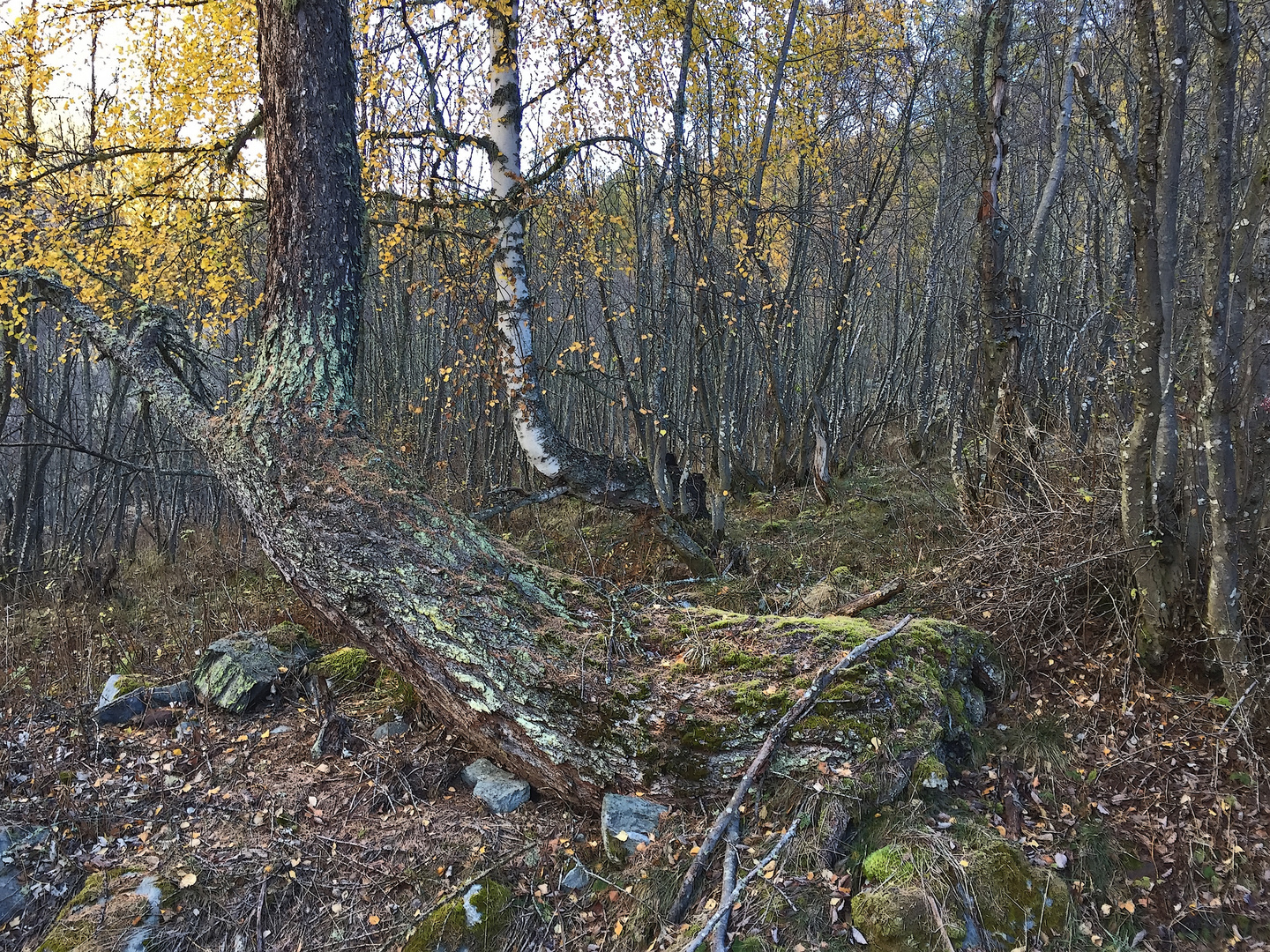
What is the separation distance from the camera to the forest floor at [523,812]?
97.5 inches

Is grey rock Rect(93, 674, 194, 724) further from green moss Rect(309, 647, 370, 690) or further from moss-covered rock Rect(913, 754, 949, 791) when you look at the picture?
moss-covered rock Rect(913, 754, 949, 791)

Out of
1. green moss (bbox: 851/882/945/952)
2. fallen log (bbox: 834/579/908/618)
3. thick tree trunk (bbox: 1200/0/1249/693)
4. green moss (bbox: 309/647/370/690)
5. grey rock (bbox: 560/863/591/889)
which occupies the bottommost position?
grey rock (bbox: 560/863/591/889)

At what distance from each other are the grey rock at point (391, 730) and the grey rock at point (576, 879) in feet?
4.13

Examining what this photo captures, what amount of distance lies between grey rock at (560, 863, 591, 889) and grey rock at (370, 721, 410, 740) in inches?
49.5

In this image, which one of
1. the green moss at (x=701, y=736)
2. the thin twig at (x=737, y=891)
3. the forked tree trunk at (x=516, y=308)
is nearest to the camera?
the thin twig at (x=737, y=891)

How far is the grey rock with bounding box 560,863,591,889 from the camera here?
262 cm

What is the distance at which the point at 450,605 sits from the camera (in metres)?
3.24

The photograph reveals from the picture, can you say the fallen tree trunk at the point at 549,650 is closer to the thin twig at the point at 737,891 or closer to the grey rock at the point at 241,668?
the thin twig at the point at 737,891

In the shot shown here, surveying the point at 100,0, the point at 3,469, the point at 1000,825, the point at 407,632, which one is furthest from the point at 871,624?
the point at 3,469

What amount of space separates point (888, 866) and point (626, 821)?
98 centimetres

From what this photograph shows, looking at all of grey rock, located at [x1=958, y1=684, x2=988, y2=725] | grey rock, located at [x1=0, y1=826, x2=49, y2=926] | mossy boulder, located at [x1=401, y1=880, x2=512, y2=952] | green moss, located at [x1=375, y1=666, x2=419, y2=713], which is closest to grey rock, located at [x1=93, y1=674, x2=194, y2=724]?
grey rock, located at [x1=0, y1=826, x2=49, y2=926]

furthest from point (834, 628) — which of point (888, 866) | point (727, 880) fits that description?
point (727, 880)

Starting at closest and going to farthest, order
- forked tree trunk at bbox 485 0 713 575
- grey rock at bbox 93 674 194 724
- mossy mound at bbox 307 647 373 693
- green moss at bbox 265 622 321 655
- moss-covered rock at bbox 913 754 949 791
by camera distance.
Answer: moss-covered rock at bbox 913 754 949 791
grey rock at bbox 93 674 194 724
mossy mound at bbox 307 647 373 693
green moss at bbox 265 622 321 655
forked tree trunk at bbox 485 0 713 575

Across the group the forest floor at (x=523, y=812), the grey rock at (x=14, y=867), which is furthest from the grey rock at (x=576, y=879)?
the grey rock at (x=14, y=867)
